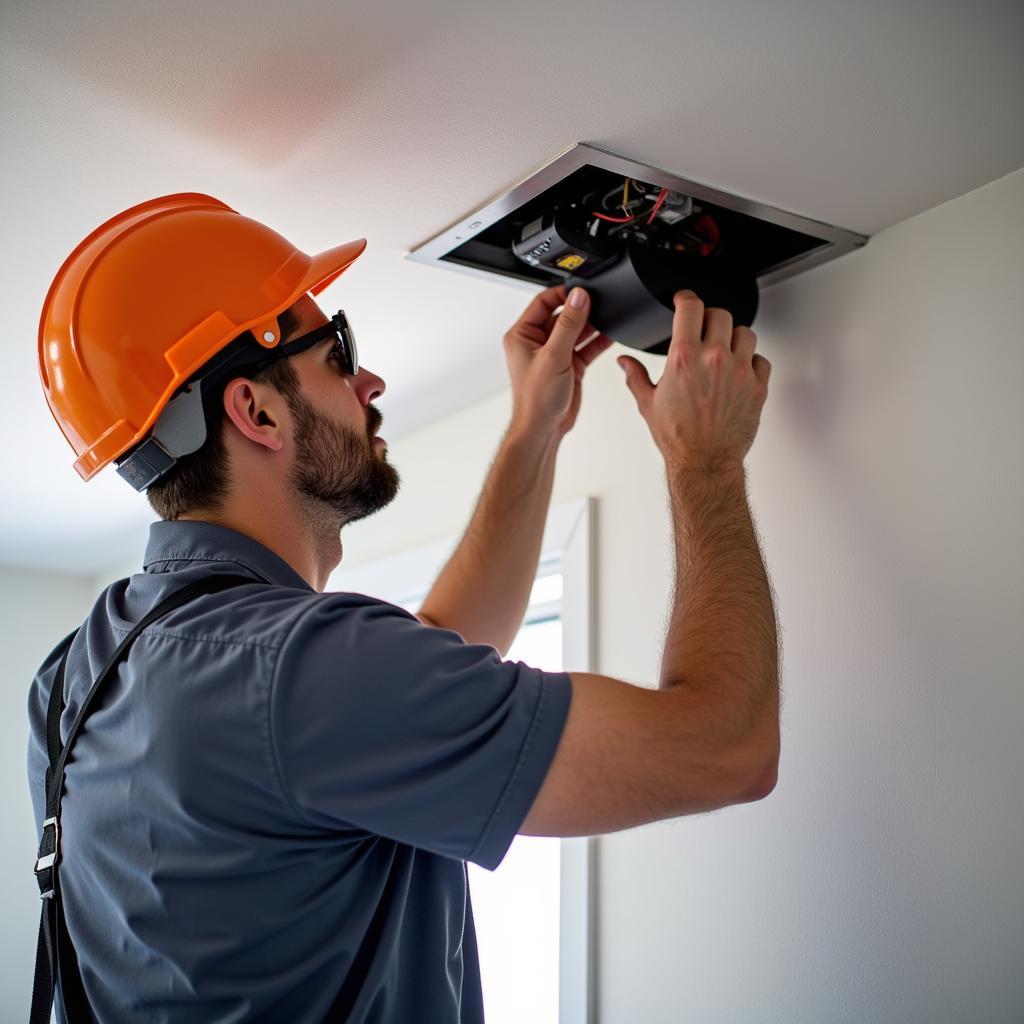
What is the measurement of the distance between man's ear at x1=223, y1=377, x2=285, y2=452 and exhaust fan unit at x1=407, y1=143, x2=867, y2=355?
43cm

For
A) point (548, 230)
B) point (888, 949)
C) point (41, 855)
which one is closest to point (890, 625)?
point (888, 949)

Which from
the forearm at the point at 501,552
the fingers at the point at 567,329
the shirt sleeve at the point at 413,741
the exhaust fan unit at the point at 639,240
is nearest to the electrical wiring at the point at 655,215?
the exhaust fan unit at the point at 639,240

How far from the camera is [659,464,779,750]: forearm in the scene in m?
0.98

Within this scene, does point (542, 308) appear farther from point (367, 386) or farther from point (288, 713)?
point (288, 713)

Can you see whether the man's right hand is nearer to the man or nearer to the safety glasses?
the man

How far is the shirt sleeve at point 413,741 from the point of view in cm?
89

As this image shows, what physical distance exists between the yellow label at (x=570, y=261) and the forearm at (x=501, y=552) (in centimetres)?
26

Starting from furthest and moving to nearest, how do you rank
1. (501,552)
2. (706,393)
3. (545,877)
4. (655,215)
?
(545,877)
(501,552)
(655,215)
(706,393)

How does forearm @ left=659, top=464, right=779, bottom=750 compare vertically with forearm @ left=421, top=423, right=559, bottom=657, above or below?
below

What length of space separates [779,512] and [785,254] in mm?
383

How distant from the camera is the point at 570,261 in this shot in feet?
4.84

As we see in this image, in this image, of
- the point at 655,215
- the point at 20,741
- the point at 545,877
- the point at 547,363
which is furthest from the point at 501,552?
the point at 20,741

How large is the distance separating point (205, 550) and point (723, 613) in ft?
1.85

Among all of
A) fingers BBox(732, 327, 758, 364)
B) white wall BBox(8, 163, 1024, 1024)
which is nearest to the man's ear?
fingers BBox(732, 327, 758, 364)
